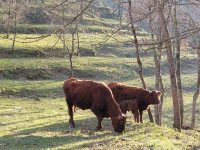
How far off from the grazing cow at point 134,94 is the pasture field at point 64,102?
163 cm

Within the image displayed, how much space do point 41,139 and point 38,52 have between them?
4564 cm

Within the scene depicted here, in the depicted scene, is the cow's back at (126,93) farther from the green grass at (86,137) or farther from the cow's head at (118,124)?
the cow's head at (118,124)

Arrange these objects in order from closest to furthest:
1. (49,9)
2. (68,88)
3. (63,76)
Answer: (49,9) < (68,88) < (63,76)

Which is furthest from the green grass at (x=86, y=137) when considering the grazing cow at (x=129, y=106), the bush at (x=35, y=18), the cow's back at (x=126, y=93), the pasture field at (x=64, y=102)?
the bush at (x=35, y=18)

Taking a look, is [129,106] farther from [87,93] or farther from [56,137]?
[56,137]

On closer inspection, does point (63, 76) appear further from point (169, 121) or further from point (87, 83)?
point (87, 83)

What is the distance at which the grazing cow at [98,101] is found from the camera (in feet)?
57.4

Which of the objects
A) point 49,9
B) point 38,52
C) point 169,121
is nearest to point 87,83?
point 49,9

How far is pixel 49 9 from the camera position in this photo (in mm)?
6285

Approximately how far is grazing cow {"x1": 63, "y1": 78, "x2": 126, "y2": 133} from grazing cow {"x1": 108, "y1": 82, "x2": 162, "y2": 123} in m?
3.48

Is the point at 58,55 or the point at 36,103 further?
the point at 58,55

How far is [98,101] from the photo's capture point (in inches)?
Result: 715

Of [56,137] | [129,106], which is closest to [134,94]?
[129,106]

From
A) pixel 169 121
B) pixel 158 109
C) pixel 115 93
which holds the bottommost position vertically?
pixel 169 121
